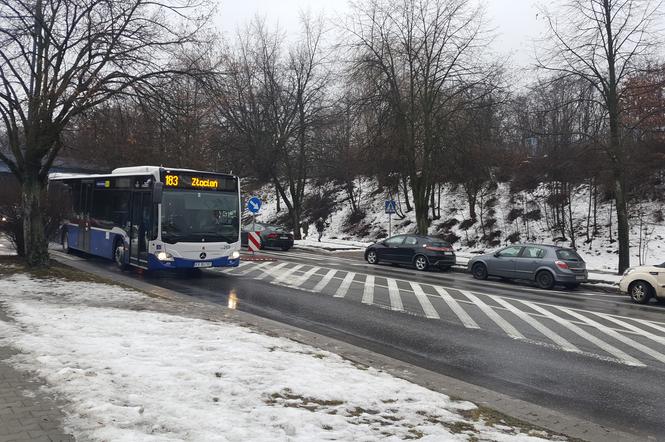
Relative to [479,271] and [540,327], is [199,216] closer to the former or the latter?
[540,327]

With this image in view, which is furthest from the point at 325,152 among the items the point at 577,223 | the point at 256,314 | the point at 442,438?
the point at 442,438

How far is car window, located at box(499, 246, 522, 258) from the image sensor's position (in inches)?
711

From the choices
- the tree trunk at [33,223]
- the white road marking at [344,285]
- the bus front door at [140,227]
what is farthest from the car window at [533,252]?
the tree trunk at [33,223]

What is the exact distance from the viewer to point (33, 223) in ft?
44.4

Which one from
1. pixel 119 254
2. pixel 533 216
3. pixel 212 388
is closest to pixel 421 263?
pixel 119 254

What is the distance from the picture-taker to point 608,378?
6758 millimetres

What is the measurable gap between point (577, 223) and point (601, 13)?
42.1 ft

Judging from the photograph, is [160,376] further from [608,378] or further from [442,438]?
[608,378]

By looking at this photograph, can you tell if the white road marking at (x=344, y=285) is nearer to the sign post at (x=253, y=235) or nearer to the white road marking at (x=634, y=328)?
the sign post at (x=253, y=235)

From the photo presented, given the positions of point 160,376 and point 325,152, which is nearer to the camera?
point 160,376

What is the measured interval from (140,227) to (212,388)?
34.7 ft

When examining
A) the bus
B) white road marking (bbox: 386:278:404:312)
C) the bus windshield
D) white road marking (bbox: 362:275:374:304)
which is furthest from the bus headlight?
white road marking (bbox: 386:278:404:312)

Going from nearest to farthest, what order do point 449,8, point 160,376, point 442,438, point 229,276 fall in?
point 442,438 < point 160,376 < point 229,276 < point 449,8

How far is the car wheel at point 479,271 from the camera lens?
18.7 meters
